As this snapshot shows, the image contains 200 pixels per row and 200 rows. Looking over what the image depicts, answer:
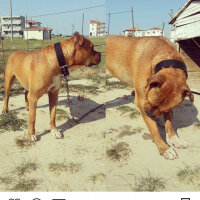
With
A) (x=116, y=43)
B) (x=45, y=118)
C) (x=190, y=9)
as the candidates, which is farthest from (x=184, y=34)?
(x=45, y=118)

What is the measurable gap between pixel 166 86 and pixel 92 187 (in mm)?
1631

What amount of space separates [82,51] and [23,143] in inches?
79.2

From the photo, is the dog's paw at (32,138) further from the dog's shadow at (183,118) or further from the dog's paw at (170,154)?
the dog's shadow at (183,118)

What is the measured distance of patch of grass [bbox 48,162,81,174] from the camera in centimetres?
316

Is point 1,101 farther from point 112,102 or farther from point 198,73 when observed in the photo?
point 198,73

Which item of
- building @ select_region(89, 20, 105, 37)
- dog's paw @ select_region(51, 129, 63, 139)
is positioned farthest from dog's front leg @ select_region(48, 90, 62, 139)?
building @ select_region(89, 20, 105, 37)

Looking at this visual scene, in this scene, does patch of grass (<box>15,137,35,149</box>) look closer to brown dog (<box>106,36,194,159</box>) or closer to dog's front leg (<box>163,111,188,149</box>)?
Answer: brown dog (<box>106,36,194,159</box>)

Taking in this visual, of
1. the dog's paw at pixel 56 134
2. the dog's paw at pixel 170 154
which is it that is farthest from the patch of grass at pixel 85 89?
the dog's paw at pixel 170 154

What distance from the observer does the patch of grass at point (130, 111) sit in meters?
5.33

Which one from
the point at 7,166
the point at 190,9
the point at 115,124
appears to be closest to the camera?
the point at 7,166

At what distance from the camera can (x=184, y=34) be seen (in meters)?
7.82

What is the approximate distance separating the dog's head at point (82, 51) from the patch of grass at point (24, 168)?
1.83 meters

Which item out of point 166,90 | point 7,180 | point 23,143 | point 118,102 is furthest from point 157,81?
point 118,102

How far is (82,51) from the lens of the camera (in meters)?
3.72
